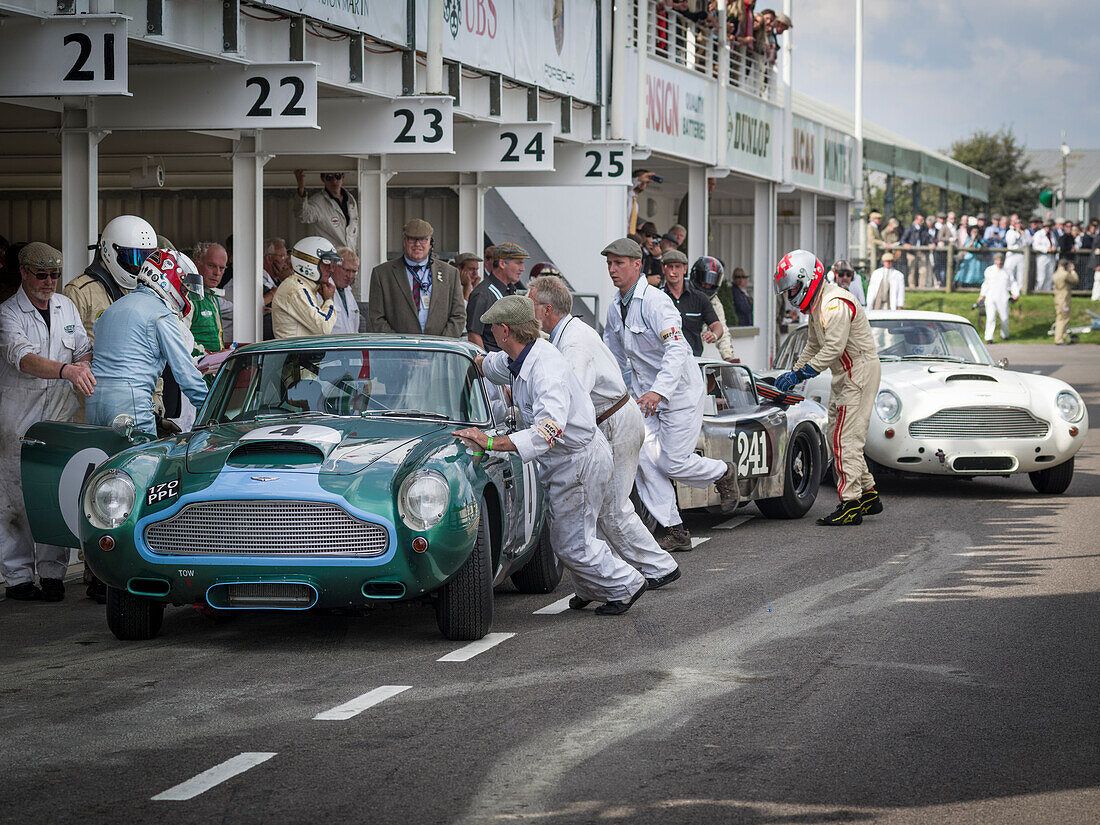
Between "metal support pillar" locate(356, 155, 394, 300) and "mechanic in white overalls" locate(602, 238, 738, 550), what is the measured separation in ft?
21.5

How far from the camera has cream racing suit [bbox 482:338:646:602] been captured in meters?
7.62

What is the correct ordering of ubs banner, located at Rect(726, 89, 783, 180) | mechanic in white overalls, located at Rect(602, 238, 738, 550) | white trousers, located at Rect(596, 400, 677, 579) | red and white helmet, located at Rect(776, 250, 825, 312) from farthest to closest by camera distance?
1. ubs banner, located at Rect(726, 89, 783, 180)
2. red and white helmet, located at Rect(776, 250, 825, 312)
3. mechanic in white overalls, located at Rect(602, 238, 738, 550)
4. white trousers, located at Rect(596, 400, 677, 579)

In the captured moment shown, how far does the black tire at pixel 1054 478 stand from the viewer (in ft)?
44.2

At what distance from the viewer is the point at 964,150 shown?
8388cm

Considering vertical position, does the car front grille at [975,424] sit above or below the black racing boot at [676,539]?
above

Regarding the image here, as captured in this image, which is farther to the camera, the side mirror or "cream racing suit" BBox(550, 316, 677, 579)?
"cream racing suit" BBox(550, 316, 677, 579)

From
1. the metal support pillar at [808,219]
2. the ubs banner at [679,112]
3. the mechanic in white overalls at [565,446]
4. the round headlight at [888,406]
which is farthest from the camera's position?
the metal support pillar at [808,219]

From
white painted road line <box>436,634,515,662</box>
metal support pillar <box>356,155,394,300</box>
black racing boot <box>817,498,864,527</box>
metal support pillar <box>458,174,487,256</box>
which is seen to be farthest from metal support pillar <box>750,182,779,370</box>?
white painted road line <box>436,634,515,662</box>

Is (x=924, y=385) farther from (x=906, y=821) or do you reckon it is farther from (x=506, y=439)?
(x=906, y=821)

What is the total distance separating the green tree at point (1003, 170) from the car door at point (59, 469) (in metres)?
77.6

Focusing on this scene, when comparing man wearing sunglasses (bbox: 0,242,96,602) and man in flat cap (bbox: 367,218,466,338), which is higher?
man in flat cap (bbox: 367,218,466,338)

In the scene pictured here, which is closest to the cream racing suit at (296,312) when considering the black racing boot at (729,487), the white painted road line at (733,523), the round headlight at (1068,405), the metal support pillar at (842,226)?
the black racing boot at (729,487)

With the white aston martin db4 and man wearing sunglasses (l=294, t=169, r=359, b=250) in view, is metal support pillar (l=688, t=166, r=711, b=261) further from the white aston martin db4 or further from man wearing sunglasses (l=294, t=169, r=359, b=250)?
the white aston martin db4

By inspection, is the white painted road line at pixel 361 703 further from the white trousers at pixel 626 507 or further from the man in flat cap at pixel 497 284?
the man in flat cap at pixel 497 284
